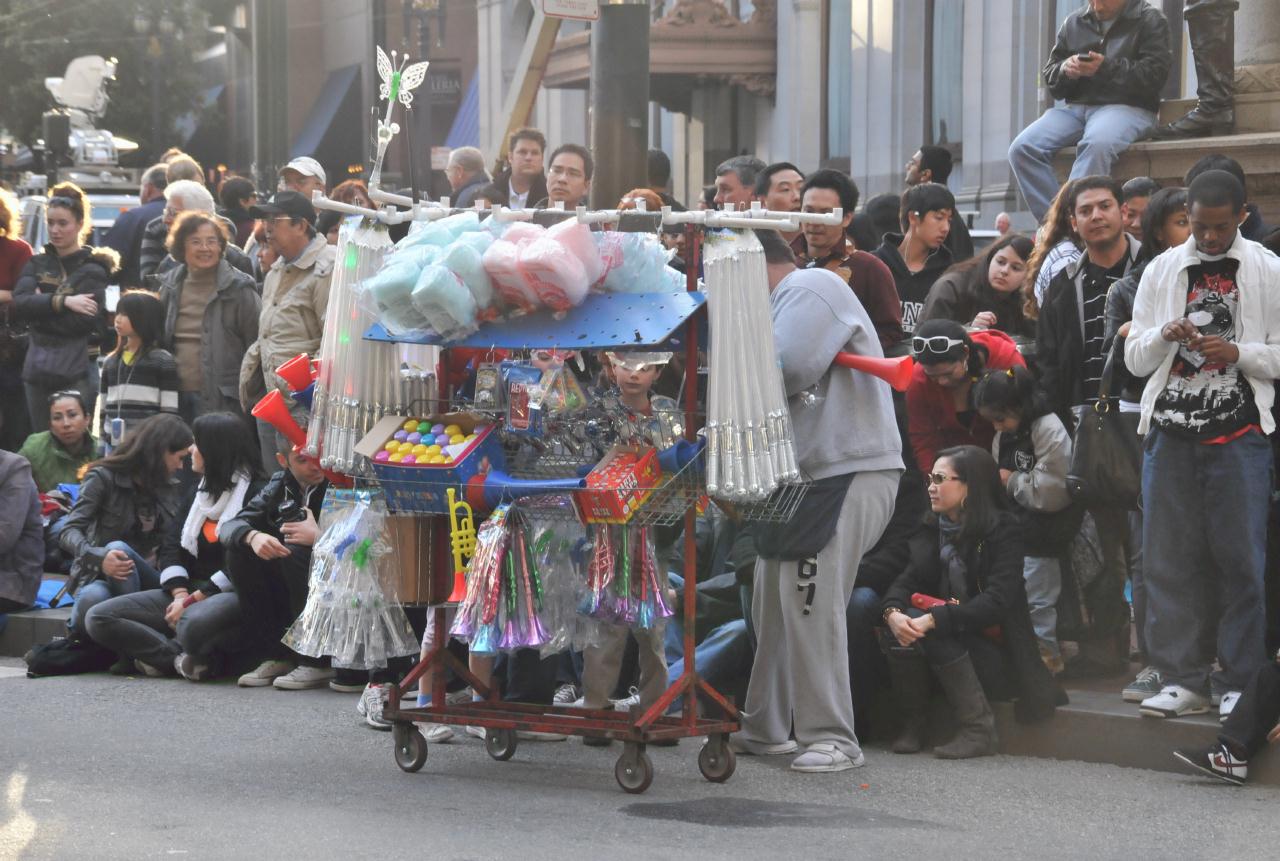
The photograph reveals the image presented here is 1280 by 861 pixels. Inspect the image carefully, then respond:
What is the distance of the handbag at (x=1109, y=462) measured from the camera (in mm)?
8234

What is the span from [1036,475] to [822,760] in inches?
63.7

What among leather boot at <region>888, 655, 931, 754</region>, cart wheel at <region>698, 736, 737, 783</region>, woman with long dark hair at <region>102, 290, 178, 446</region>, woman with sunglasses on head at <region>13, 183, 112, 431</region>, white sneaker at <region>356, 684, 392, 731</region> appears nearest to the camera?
cart wheel at <region>698, 736, 737, 783</region>

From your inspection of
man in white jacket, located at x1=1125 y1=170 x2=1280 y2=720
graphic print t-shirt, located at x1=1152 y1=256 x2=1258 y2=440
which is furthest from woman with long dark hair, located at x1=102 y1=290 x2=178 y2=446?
graphic print t-shirt, located at x1=1152 y1=256 x2=1258 y2=440

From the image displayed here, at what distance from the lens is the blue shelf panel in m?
6.82

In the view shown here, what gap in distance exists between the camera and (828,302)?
732cm

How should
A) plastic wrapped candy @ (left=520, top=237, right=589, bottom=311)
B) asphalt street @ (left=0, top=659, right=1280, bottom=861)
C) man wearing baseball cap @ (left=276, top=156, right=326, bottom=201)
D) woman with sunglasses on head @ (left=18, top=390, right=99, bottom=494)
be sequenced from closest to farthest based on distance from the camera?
asphalt street @ (left=0, top=659, right=1280, bottom=861) < plastic wrapped candy @ (left=520, top=237, right=589, bottom=311) < woman with sunglasses on head @ (left=18, top=390, right=99, bottom=494) < man wearing baseball cap @ (left=276, top=156, right=326, bottom=201)

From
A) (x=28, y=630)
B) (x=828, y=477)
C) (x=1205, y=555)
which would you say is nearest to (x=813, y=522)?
(x=828, y=477)

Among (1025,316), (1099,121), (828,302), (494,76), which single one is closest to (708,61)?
(494,76)

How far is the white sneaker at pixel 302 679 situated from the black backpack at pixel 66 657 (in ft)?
3.53

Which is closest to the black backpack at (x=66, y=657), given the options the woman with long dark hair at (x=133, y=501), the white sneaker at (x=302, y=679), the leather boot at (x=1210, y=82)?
the woman with long dark hair at (x=133, y=501)

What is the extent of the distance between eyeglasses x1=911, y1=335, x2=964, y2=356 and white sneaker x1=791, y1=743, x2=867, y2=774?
1730 mm

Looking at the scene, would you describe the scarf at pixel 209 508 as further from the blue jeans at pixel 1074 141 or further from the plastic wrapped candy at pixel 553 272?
the blue jeans at pixel 1074 141

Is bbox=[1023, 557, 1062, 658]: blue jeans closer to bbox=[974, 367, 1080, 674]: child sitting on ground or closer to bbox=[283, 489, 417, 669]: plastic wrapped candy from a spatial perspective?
bbox=[974, 367, 1080, 674]: child sitting on ground

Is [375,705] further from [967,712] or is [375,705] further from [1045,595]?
[1045,595]
